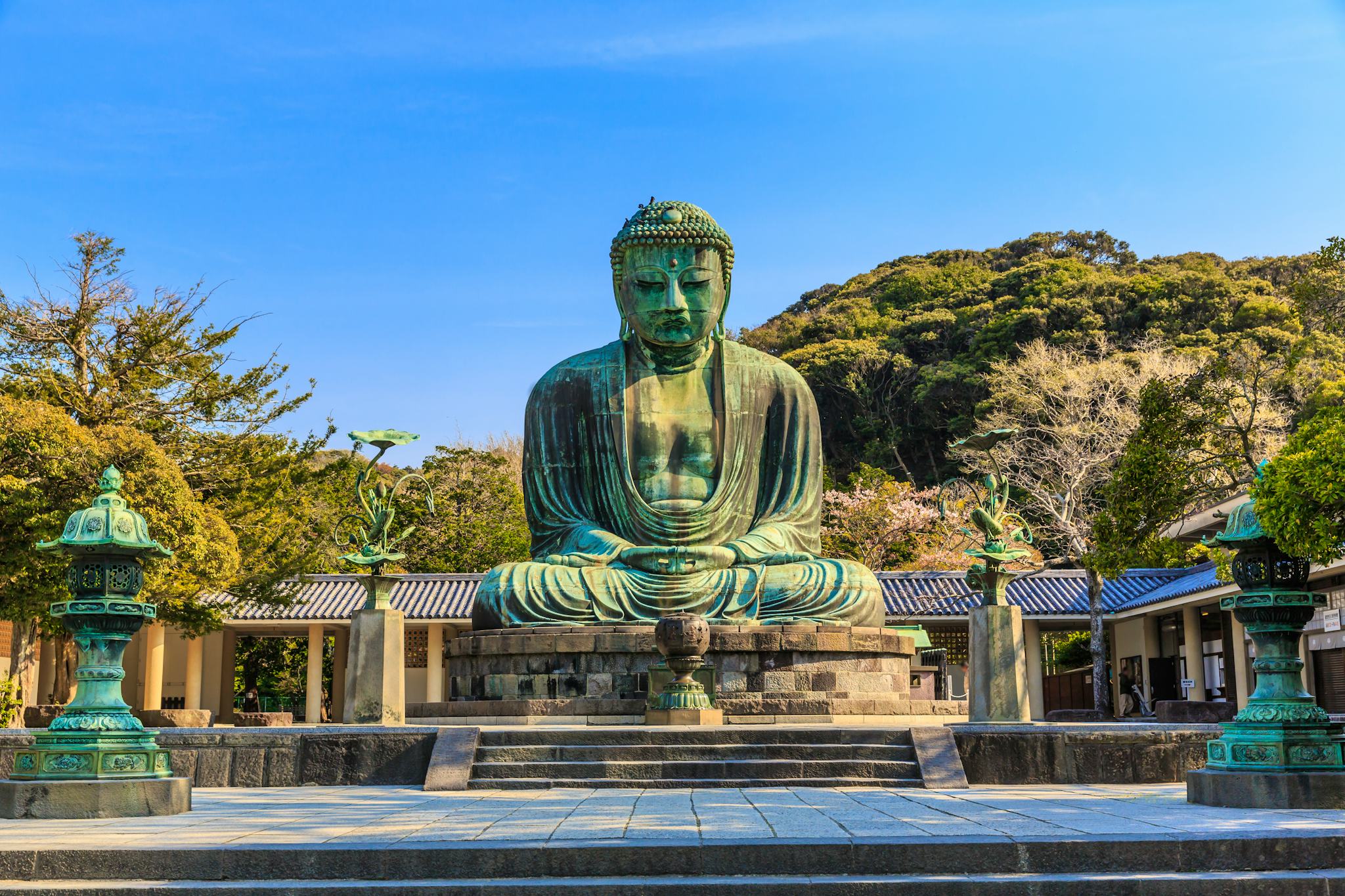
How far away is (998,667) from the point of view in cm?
1137

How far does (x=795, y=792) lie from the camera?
28.0 feet

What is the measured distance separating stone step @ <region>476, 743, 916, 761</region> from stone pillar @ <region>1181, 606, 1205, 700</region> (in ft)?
58.2

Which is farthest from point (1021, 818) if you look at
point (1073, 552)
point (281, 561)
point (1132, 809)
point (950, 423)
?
point (950, 423)

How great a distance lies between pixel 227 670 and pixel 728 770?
24.4 m

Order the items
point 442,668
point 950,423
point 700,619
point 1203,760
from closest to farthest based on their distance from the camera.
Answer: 1. point 1203,760
2. point 700,619
3. point 442,668
4. point 950,423

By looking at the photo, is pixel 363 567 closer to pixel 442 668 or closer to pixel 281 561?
pixel 281 561

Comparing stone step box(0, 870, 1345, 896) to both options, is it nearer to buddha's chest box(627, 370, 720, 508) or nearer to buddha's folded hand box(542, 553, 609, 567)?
buddha's folded hand box(542, 553, 609, 567)

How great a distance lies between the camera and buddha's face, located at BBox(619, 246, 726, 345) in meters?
14.3

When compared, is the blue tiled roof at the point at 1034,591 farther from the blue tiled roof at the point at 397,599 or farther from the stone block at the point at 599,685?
the stone block at the point at 599,685

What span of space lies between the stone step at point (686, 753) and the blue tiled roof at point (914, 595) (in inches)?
706

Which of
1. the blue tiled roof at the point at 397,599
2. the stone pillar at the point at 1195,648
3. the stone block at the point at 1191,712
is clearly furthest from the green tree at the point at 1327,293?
the blue tiled roof at the point at 397,599

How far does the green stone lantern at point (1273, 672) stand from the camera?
7465mm

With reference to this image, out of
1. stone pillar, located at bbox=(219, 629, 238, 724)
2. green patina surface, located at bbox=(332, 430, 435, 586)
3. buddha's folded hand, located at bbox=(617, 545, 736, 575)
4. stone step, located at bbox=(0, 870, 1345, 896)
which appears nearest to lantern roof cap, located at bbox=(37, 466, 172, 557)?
stone step, located at bbox=(0, 870, 1345, 896)

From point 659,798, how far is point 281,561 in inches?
696
